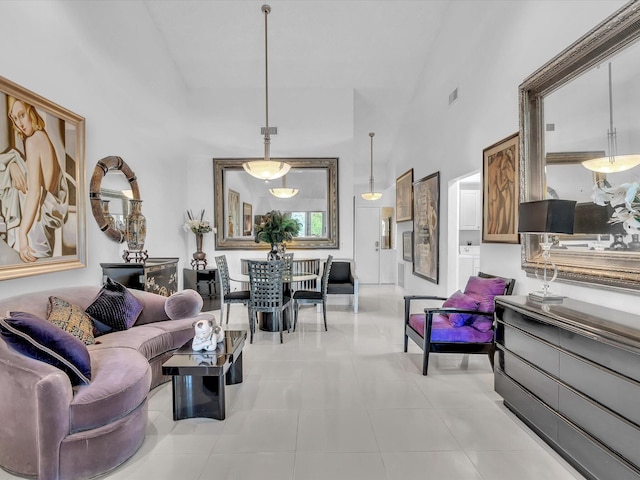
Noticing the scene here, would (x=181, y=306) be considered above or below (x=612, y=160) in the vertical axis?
below

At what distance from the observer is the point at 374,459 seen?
218 cm

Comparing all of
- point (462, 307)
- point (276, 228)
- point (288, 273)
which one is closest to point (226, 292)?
point (288, 273)

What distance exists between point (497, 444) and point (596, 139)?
2144mm

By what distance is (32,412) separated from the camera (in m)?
1.93

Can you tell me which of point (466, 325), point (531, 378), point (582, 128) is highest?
point (582, 128)

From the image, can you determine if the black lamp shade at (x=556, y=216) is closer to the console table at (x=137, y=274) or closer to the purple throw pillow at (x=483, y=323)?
the purple throw pillow at (x=483, y=323)

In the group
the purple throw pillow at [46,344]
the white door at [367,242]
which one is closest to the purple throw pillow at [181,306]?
the purple throw pillow at [46,344]

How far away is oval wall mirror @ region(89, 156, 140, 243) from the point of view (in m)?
3.96

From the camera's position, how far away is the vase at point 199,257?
256 inches

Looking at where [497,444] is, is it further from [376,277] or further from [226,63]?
[376,277]

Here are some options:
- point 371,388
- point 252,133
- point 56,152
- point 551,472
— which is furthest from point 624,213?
point 252,133

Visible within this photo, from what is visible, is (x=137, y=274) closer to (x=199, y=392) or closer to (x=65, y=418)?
(x=199, y=392)

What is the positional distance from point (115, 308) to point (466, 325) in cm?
330

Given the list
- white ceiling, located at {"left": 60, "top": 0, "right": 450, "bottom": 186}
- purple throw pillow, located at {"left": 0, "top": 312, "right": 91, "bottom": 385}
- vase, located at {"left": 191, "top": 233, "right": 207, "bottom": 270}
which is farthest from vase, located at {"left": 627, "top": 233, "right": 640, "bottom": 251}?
vase, located at {"left": 191, "top": 233, "right": 207, "bottom": 270}
